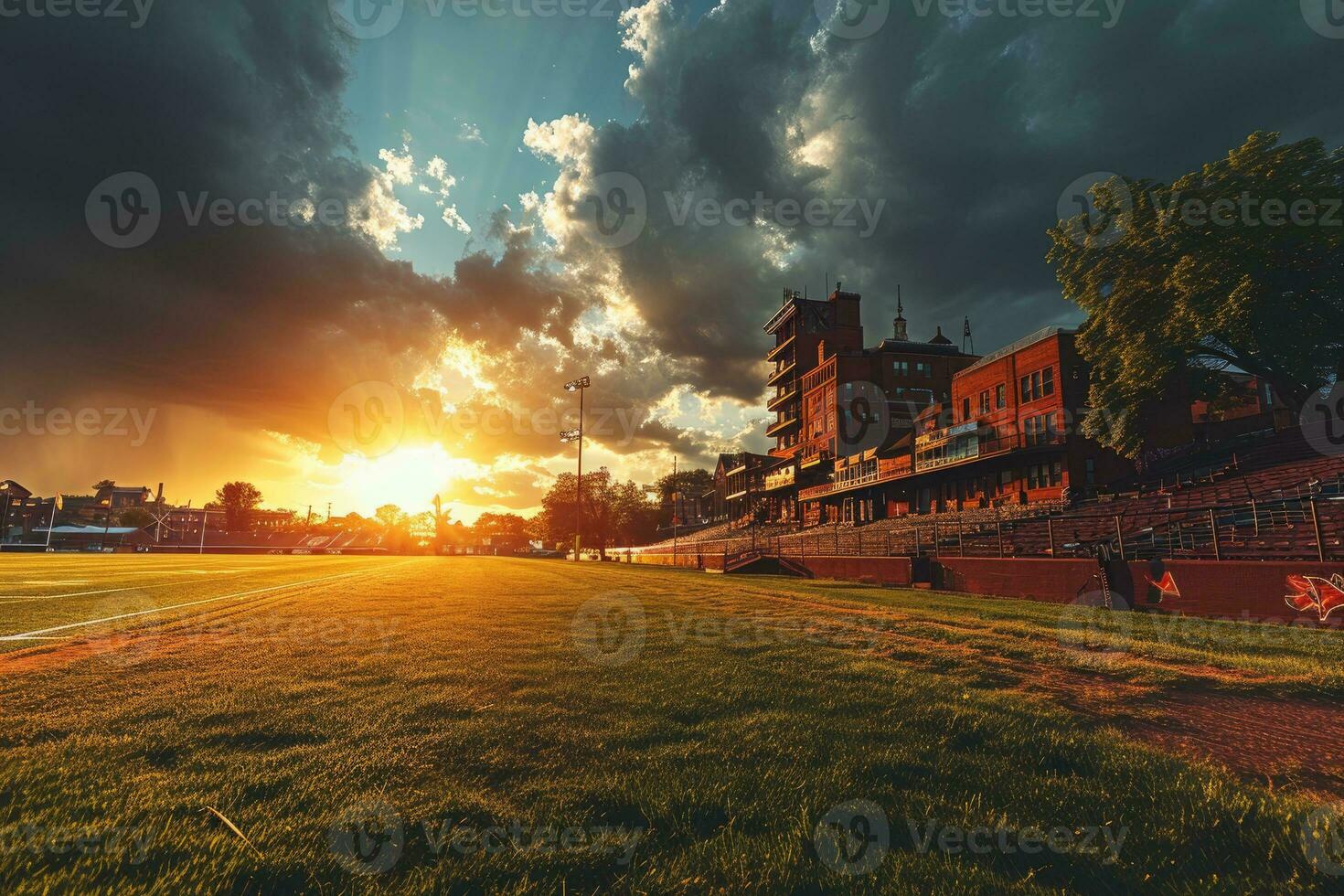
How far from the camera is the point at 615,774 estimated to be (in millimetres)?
2982

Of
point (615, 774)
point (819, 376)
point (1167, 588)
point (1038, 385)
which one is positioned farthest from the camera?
point (819, 376)

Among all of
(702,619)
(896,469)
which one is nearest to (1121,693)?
(702,619)

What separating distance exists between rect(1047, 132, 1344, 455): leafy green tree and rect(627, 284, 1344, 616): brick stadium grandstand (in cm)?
364

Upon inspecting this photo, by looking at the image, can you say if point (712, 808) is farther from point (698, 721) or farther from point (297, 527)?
point (297, 527)

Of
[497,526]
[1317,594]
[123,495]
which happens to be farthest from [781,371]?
[123,495]

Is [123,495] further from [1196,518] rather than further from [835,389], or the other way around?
[1196,518]

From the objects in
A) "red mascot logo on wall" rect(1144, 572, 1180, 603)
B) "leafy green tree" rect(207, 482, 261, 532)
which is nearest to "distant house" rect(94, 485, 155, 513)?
"leafy green tree" rect(207, 482, 261, 532)

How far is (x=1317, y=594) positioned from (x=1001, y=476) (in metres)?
24.5

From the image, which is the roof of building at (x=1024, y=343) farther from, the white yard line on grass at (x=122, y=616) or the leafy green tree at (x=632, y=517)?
the leafy green tree at (x=632, y=517)

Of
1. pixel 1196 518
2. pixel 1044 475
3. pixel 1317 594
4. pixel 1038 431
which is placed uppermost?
pixel 1038 431

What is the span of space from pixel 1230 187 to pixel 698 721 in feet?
90.6

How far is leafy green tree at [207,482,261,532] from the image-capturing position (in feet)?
371

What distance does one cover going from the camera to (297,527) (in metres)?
123

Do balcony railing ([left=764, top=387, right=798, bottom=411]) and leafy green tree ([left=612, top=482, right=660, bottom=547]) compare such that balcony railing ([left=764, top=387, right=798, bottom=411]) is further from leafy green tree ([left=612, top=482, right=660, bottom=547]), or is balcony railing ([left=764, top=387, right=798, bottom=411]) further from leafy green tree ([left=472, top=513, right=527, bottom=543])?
leafy green tree ([left=472, top=513, right=527, bottom=543])
